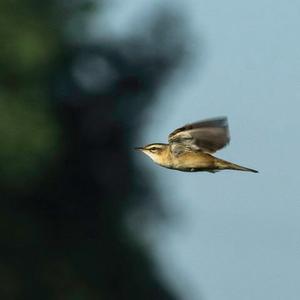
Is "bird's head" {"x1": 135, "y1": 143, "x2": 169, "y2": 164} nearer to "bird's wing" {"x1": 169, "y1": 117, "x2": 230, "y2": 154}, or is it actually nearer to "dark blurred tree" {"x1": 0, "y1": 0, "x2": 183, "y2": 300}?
"bird's wing" {"x1": 169, "y1": 117, "x2": 230, "y2": 154}

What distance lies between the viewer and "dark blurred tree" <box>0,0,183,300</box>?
2638 cm

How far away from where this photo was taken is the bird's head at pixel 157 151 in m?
9.50

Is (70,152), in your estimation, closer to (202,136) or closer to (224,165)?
(224,165)

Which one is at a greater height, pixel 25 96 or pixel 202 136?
pixel 25 96

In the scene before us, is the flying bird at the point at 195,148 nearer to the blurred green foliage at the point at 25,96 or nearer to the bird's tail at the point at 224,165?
the bird's tail at the point at 224,165

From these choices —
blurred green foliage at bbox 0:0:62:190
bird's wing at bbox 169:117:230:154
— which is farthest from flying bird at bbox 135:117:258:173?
blurred green foliage at bbox 0:0:62:190

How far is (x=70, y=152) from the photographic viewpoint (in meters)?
30.0

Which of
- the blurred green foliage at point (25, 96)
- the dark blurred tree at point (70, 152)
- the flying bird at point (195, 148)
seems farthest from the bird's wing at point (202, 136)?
the blurred green foliage at point (25, 96)

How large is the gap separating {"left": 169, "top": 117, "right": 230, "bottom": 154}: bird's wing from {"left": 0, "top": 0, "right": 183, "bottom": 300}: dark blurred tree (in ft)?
51.6

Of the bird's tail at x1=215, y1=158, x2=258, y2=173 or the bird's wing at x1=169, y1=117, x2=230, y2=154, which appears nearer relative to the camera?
the bird's wing at x1=169, y1=117, x2=230, y2=154

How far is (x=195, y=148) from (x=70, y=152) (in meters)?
20.7

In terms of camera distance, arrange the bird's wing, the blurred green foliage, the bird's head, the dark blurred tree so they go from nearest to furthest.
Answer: the bird's wing, the bird's head, the blurred green foliage, the dark blurred tree

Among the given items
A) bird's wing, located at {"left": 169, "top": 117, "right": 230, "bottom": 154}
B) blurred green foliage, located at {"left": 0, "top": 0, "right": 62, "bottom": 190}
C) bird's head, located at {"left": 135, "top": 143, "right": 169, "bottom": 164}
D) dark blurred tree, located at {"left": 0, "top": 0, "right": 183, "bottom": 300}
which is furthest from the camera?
dark blurred tree, located at {"left": 0, "top": 0, "right": 183, "bottom": 300}

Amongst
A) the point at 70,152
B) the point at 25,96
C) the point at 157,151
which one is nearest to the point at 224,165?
the point at 157,151
